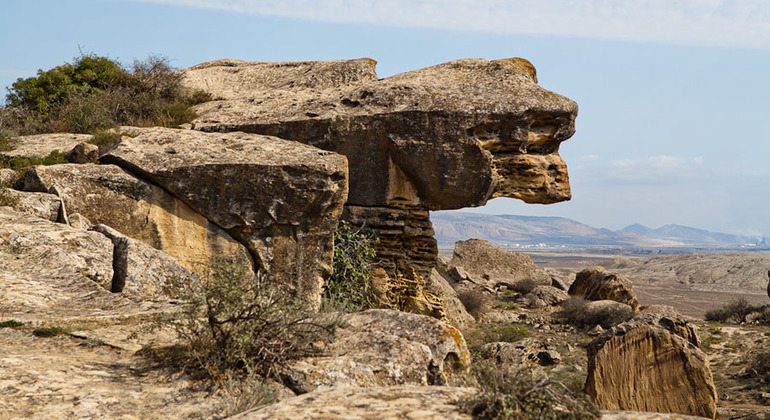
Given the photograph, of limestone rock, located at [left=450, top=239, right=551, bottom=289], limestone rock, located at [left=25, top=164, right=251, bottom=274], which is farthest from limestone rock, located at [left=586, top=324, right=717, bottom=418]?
limestone rock, located at [left=450, top=239, right=551, bottom=289]

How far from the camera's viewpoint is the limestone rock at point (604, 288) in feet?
78.3

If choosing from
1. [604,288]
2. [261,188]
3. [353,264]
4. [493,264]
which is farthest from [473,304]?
[261,188]

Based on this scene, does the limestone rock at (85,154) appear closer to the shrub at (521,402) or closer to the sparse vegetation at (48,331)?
the sparse vegetation at (48,331)

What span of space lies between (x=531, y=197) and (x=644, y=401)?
524 centimetres

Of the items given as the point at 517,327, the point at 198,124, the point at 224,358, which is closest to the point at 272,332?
the point at 224,358

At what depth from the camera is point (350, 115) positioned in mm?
12266

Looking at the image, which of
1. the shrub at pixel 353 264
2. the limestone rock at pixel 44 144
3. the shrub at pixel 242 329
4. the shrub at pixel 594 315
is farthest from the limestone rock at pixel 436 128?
the shrub at pixel 594 315

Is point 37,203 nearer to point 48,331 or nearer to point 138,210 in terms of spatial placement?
Answer: point 138,210

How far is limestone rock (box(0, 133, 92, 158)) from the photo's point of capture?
36.5 feet

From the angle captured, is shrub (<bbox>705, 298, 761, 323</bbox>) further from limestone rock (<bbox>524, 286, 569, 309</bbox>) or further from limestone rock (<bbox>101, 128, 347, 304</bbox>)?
limestone rock (<bbox>101, 128, 347, 304</bbox>)

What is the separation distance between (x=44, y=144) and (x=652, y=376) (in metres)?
11.9

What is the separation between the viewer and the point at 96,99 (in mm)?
14398

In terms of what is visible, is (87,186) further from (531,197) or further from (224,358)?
(531,197)

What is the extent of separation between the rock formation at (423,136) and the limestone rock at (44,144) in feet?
7.95
